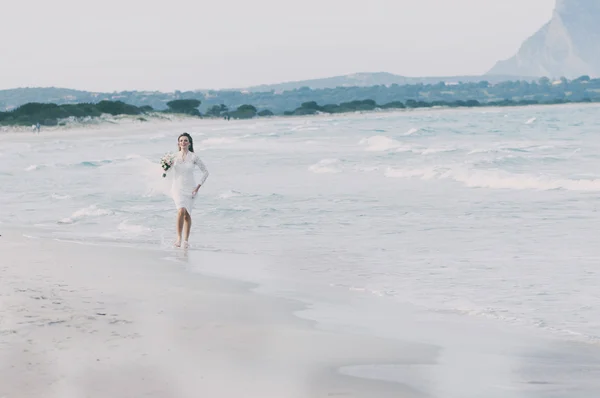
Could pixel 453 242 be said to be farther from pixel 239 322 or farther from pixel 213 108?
pixel 213 108

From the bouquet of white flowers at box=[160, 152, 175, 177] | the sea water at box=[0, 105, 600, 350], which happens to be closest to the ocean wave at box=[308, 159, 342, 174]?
the sea water at box=[0, 105, 600, 350]

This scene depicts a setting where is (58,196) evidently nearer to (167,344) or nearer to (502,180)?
(502,180)

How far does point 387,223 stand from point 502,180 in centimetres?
874

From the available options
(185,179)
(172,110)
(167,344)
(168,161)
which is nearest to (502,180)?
(185,179)

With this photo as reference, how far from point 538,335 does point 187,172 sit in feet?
22.0

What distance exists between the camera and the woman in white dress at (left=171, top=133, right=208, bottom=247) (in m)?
12.9

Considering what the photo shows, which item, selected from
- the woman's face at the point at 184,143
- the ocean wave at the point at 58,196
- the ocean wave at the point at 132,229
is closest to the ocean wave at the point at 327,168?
the ocean wave at the point at 58,196

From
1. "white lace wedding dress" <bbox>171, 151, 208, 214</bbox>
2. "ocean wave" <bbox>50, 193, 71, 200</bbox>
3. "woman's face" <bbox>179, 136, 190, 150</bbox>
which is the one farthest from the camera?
"ocean wave" <bbox>50, 193, 71, 200</bbox>

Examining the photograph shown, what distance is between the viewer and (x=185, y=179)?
13.1 m

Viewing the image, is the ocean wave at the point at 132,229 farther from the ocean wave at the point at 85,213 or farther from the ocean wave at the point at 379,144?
the ocean wave at the point at 379,144

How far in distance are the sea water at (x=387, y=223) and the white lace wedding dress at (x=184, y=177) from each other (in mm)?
670

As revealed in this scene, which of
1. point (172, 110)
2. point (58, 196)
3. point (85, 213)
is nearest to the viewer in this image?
point (85, 213)

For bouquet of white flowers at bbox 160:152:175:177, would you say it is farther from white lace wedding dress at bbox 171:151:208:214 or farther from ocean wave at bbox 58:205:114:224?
ocean wave at bbox 58:205:114:224

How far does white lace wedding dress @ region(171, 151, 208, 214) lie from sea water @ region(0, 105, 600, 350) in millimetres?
670
